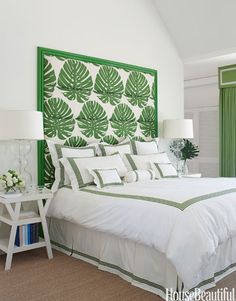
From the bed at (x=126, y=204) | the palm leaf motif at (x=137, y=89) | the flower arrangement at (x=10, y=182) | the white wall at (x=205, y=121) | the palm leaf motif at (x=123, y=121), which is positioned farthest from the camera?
the white wall at (x=205, y=121)

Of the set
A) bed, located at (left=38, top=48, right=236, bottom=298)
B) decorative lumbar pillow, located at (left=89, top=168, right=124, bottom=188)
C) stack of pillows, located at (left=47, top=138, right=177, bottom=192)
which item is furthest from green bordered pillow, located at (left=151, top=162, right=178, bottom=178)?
decorative lumbar pillow, located at (left=89, top=168, right=124, bottom=188)

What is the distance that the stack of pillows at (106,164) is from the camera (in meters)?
3.61

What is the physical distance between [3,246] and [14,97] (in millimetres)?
1542

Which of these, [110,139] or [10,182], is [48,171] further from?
[110,139]

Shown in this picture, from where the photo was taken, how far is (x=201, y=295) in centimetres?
257

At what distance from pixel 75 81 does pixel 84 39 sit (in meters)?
0.57

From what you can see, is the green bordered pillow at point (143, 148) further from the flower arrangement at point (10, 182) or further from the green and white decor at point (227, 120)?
the green and white decor at point (227, 120)

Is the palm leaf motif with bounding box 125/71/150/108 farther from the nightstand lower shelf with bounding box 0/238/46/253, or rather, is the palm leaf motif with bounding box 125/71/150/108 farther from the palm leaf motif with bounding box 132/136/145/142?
the nightstand lower shelf with bounding box 0/238/46/253

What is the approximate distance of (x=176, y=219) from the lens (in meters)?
2.48

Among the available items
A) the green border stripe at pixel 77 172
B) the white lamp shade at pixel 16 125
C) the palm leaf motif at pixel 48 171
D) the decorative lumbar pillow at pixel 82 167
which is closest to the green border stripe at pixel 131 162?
the decorative lumbar pillow at pixel 82 167

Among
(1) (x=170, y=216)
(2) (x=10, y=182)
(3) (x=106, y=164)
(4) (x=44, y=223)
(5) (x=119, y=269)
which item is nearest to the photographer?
(1) (x=170, y=216)

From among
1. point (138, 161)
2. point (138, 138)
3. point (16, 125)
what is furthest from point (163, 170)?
point (16, 125)

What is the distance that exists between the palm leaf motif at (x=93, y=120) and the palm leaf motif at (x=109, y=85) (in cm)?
17

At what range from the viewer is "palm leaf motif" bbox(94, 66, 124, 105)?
4.52 m
